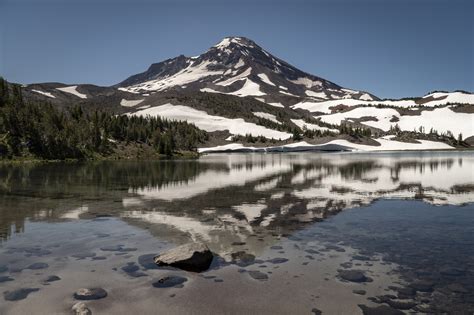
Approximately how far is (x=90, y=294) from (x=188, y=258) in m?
4.05

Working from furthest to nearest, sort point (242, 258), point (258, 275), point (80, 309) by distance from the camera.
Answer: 1. point (242, 258)
2. point (258, 275)
3. point (80, 309)

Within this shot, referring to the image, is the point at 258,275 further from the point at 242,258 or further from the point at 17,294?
the point at 17,294

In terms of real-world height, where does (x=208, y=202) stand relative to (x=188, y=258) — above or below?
below

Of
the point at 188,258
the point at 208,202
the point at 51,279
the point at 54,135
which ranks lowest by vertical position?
the point at 208,202

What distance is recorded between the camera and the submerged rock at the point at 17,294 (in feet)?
43.6

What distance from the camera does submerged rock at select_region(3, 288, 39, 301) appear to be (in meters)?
13.3

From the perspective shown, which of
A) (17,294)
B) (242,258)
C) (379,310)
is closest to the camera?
(379,310)

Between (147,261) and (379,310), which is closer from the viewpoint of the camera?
(379,310)

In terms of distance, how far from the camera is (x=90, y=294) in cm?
1367

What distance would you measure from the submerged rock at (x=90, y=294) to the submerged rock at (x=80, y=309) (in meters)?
0.84

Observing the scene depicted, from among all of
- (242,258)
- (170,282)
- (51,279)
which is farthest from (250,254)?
(51,279)

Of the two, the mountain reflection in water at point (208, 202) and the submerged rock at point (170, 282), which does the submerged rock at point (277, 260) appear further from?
the submerged rock at point (170, 282)

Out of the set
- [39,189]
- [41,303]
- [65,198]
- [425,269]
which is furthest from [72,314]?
[39,189]

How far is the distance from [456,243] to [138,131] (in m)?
165
